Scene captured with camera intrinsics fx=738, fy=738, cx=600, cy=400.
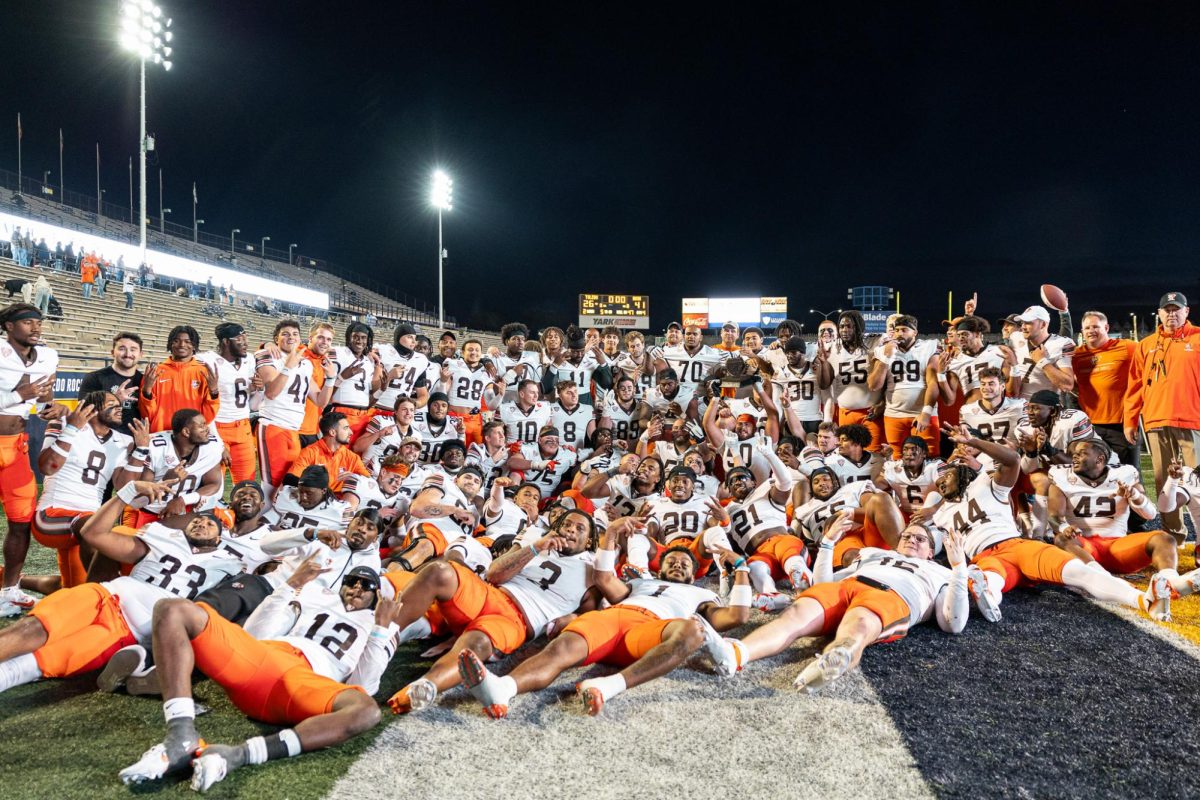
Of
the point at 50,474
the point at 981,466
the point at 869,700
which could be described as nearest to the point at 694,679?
the point at 869,700

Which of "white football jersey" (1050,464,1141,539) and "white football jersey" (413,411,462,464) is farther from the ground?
"white football jersey" (413,411,462,464)

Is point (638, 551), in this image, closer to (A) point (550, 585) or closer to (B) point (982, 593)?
(A) point (550, 585)

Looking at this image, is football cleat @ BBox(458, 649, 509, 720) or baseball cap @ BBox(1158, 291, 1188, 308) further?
baseball cap @ BBox(1158, 291, 1188, 308)

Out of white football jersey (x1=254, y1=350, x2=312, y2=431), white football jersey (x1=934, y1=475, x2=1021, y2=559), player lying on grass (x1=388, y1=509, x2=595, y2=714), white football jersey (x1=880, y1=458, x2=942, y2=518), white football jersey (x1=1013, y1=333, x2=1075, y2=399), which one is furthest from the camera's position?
white football jersey (x1=1013, y1=333, x2=1075, y2=399)

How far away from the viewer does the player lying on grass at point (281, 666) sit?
2.80 metres

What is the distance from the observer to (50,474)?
16.0 ft

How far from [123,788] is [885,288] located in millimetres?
48133

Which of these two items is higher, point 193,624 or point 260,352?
point 260,352

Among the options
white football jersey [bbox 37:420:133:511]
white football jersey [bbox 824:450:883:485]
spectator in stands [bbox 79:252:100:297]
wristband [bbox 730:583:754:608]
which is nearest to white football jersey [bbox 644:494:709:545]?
white football jersey [bbox 824:450:883:485]

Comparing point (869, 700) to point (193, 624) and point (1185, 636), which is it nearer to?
point (1185, 636)

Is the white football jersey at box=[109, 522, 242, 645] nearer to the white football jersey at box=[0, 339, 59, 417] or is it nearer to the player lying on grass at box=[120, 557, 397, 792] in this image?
the player lying on grass at box=[120, 557, 397, 792]

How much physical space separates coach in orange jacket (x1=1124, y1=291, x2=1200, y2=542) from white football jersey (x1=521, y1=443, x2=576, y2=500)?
508 centimetres

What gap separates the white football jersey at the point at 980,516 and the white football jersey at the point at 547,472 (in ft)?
11.1

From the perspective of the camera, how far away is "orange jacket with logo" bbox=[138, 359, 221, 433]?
585cm
